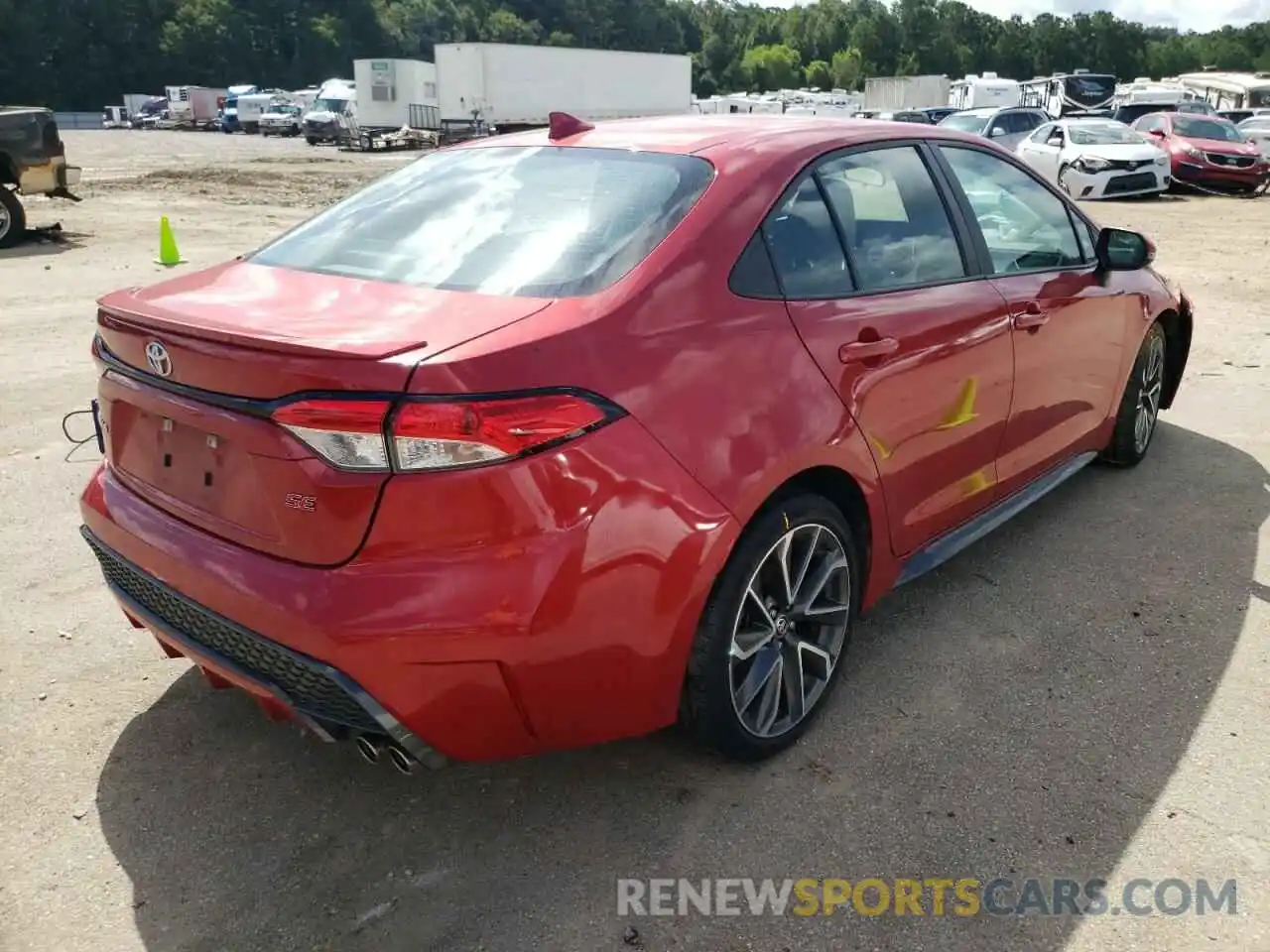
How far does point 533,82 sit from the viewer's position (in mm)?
36281

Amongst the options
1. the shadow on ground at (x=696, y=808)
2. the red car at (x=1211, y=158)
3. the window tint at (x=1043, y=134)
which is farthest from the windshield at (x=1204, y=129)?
the shadow on ground at (x=696, y=808)

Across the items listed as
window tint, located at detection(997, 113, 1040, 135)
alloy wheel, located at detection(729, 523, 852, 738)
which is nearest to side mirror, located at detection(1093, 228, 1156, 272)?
alloy wheel, located at detection(729, 523, 852, 738)

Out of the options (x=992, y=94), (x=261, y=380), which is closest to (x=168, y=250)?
(x=261, y=380)

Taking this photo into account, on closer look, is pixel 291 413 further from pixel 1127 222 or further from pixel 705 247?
pixel 1127 222

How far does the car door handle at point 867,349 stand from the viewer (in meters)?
2.90

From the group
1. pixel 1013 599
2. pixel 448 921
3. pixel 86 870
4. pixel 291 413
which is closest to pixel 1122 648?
pixel 1013 599

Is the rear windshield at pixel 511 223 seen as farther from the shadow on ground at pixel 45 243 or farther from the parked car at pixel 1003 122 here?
the parked car at pixel 1003 122

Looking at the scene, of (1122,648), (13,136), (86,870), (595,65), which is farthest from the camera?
(595,65)

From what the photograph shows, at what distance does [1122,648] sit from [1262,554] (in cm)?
116

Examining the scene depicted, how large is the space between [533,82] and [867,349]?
36.1 metres

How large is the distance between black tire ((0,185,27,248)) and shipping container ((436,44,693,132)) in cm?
2416

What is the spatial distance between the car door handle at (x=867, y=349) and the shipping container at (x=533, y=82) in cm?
3399

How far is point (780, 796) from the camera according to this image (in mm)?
2797

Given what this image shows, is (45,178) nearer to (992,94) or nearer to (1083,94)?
(1083,94)
